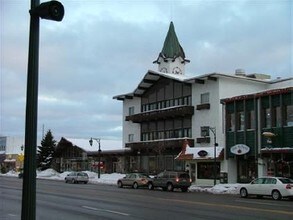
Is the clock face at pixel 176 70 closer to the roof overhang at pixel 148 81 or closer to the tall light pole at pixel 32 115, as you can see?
the roof overhang at pixel 148 81

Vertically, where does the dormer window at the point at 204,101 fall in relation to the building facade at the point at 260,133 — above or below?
above

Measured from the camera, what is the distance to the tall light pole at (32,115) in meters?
6.62

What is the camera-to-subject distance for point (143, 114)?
217 ft

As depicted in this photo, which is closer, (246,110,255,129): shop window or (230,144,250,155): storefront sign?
(230,144,250,155): storefront sign

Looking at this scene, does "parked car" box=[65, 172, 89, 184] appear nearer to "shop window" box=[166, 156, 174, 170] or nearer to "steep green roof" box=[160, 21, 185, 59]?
"shop window" box=[166, 156, 174, 170]

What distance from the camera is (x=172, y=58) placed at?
8312 cm

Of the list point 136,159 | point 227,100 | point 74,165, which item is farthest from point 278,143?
point 74,165

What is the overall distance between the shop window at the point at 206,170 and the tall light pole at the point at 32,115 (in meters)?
43.9

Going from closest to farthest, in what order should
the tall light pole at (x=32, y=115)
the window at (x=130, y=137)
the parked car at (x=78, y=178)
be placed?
the tall light pole at (x=32, y=115) → the parked car at (x=78, y=178) → the window at (x=130, y=137)

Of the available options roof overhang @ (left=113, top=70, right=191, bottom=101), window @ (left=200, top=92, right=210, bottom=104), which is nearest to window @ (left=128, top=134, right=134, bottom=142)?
roof overhang @ (left=113, top=70, right=191, bottom=101)

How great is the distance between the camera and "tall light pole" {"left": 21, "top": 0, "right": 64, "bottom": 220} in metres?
6.62

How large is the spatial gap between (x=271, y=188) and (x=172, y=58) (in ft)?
182

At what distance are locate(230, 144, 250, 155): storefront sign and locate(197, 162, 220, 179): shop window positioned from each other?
488 centimetres

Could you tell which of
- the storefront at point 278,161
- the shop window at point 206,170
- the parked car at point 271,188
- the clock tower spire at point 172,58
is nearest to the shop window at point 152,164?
the shop window at point 206,170
